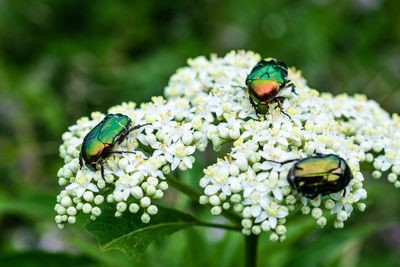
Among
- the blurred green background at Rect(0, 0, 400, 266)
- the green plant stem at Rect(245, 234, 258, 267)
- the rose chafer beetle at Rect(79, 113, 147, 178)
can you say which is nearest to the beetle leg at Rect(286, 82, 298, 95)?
the green plant stem at Rect(245, 234, 258, 267)

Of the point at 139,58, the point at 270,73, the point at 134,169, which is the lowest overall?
the point at 134,169

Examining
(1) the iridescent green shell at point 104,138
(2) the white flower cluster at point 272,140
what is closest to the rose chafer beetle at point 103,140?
(1) the iridescent green shell at point 104,138

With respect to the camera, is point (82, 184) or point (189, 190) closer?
point (82, 184)

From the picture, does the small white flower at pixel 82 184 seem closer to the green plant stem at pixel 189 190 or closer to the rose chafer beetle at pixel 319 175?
→ the green plant stem at pixel 189 190

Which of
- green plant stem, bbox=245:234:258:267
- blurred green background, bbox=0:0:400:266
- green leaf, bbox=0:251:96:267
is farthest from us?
blurred green background, bbox=0:0:400:266

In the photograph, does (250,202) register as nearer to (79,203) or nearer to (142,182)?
(142,182)

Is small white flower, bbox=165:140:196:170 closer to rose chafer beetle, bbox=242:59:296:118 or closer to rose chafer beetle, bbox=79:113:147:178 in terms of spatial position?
rose chafer beetle, bbox=79:113:147:178

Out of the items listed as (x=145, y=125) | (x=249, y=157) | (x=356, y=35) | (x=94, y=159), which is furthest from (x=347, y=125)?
(x=356, y=35)

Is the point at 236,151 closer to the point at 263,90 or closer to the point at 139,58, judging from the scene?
the point at 263,90

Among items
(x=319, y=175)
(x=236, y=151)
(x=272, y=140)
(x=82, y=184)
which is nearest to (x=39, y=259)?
(x=82, y=184)
